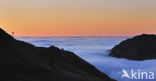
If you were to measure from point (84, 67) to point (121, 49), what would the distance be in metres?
51.6

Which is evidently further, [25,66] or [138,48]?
[138,48]

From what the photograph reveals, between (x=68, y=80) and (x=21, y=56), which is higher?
(x=21, y=56)

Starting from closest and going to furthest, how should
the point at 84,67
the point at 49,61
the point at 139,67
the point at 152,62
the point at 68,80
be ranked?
the point at 68,80
the point at 49,61
the point at 84,67
the point at 152,62
the point at 139,67

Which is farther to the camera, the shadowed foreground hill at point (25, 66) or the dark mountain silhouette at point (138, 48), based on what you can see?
Answer: the dark mountain silhouette at point (138, 48)

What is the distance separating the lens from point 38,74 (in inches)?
841

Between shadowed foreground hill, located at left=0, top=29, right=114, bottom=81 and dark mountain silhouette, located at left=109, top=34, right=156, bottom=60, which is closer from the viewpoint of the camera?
shadowed foreground hill, located at left=0, top=29, right=114, bottom=81

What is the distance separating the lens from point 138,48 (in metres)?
82.3

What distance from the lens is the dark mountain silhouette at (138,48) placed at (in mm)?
81312

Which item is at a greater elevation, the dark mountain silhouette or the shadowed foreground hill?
the dark mountain silhouette

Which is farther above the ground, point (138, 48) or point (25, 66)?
point (138, 48)

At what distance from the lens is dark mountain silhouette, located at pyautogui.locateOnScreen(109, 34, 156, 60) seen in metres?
81.3

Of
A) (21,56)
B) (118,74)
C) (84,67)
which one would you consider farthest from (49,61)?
(118,74)

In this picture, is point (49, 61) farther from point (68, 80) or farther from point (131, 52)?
point (131, 52)

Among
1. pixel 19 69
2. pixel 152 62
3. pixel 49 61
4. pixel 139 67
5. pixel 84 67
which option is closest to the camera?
pixel 19 69
